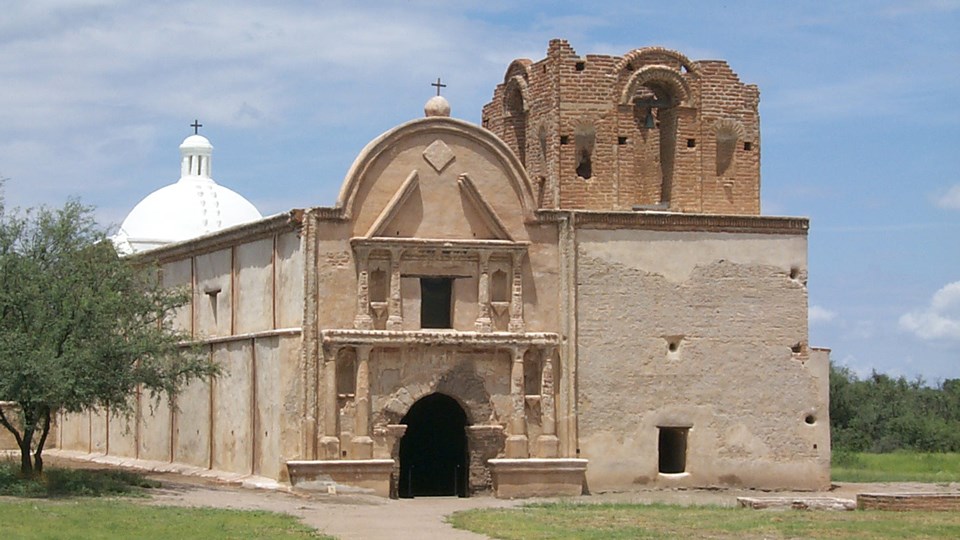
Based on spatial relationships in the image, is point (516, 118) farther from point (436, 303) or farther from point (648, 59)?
point (436, 303)

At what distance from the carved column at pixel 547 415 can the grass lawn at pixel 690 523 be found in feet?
9.58

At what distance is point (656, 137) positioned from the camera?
114 feet

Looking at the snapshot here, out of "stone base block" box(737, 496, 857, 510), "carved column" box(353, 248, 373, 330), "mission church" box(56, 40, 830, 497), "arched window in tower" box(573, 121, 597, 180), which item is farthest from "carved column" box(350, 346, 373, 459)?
"stone base block" box(737, 496, 857, 510)

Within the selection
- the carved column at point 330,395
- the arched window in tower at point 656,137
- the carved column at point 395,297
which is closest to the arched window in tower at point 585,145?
the arched window in tower at point 656,137

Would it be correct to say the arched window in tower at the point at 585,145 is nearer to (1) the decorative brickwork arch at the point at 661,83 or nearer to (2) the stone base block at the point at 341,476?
(1) the decorative brickwork arch at the point at 661,83

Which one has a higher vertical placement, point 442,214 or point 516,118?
point 516,118

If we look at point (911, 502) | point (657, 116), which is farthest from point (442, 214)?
point (911, 502)

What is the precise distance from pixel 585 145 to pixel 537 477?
6.90 meters

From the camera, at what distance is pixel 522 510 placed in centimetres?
2742

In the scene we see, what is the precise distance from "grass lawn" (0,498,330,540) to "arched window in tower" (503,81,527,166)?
12100 mm

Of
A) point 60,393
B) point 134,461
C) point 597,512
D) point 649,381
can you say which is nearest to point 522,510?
point 597,512

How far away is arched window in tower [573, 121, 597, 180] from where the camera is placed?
110 ft

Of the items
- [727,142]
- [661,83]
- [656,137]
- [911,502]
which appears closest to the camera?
[911,502]

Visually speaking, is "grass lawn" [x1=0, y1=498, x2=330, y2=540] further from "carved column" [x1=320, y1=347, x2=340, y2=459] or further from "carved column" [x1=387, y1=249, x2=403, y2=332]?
"carved column" [x1=387, y1=249, x2=403, y2=332]
